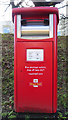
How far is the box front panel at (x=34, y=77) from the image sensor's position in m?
2.34

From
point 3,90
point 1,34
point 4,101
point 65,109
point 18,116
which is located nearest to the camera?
point 18,116

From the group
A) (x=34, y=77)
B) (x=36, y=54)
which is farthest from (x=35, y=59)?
(x=34, y=77)

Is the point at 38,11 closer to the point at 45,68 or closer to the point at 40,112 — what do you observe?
the point at 45,68

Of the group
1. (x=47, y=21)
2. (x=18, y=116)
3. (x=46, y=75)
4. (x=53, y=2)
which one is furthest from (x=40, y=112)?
(x=53, y=2)

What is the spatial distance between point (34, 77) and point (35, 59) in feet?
0.97

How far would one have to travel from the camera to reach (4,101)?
3246mm

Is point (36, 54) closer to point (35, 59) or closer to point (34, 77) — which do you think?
point (35, 59)

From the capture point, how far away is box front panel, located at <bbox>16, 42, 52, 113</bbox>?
2.34 m

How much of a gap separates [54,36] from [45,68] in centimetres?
54

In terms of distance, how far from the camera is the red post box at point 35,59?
233cm

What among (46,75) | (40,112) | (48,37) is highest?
(48,37)

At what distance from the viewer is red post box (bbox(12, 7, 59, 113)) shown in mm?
2328

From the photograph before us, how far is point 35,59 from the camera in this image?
92.5 inches

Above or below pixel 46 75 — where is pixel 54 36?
above
